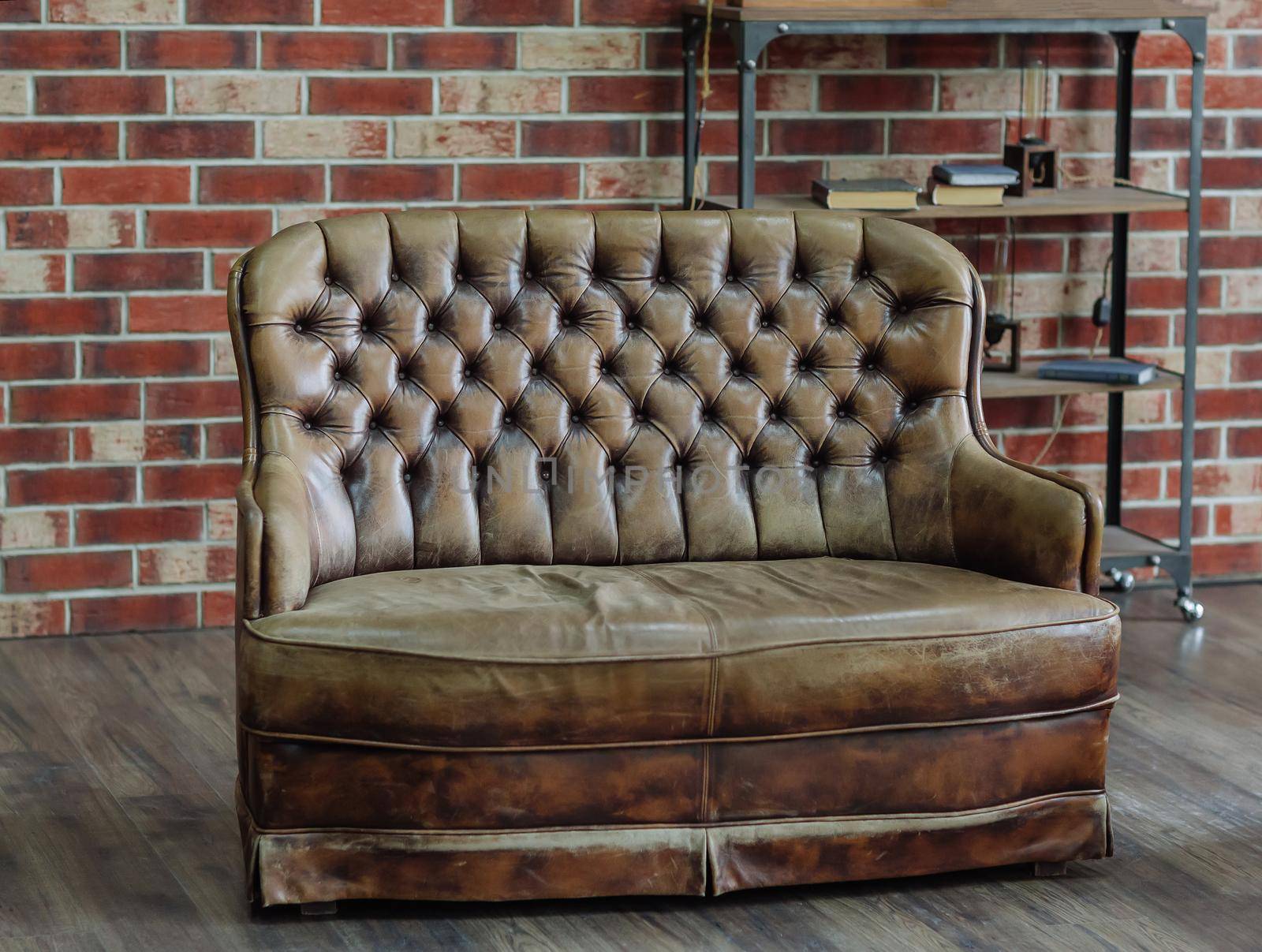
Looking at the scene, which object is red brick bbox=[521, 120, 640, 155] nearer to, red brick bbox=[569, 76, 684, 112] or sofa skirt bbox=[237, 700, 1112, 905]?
red brick bbox=[569, 76, 684, 112]

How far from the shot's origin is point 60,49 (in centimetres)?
372

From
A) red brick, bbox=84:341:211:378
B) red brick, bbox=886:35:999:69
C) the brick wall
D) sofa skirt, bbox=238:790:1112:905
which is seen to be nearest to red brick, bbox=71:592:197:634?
the brick wall

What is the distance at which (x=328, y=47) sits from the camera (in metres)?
3.84

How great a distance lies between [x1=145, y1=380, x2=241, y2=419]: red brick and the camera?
390 centimetres

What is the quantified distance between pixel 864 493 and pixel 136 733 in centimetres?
145

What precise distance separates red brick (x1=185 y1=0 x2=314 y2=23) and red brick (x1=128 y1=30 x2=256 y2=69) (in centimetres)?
3

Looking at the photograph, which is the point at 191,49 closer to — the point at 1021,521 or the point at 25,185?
the point at 25,185

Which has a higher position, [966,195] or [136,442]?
[966,195]

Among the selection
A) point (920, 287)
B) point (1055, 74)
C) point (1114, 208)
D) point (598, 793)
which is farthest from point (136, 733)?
point (1055, 74)

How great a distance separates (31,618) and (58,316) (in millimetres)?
680

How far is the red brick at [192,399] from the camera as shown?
3.90 meters

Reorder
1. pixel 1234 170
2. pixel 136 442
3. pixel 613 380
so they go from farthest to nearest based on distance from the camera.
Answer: pixel 1234 170, pixel 136 442, pixel 613 380

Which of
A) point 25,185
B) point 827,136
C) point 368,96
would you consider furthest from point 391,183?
point 827,136

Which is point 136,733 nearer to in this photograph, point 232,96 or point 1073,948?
point 232,96
